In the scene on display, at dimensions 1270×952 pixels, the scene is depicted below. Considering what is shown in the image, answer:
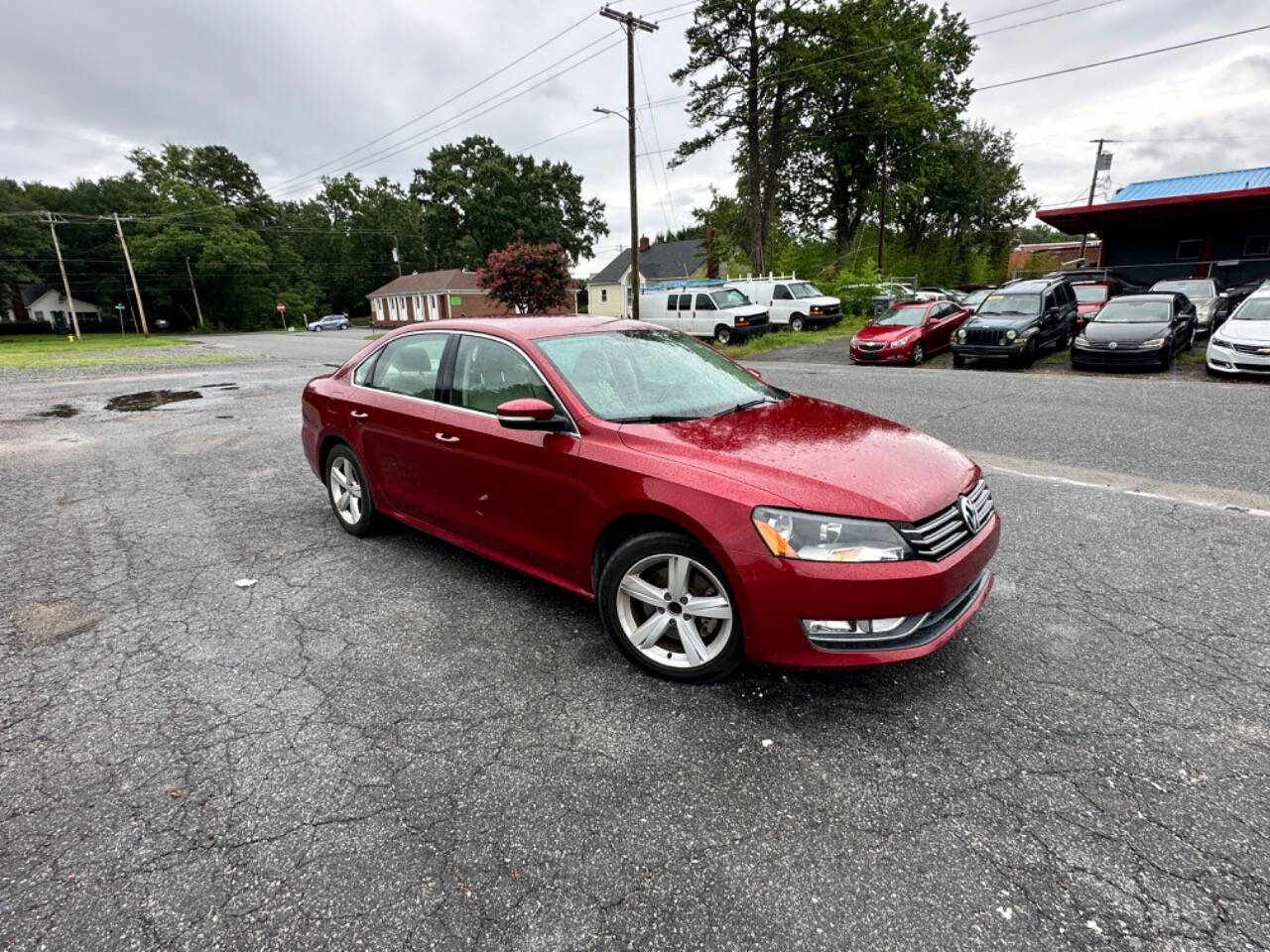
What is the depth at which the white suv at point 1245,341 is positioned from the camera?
37.5 ft

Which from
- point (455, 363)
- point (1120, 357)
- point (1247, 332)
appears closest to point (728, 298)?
point (1120, 357)

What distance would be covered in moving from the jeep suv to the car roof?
42.0 ft

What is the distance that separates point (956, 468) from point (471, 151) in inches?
2776

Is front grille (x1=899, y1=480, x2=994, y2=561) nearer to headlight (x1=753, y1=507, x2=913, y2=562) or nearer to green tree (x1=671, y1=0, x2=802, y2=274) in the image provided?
headlight (x1=753, y1=507, x2=913, y2=562)

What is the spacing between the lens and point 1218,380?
11820 millimetres

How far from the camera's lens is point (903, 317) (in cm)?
1712

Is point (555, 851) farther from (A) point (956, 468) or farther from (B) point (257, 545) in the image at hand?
(B) point (257, 545)

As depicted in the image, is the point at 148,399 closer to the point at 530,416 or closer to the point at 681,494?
the point at 530,416

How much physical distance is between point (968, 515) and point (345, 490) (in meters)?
4.09

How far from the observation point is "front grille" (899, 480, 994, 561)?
250cm

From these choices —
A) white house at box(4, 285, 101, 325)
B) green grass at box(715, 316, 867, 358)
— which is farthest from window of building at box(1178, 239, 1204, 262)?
white house at box(4, 285, 101, 325)

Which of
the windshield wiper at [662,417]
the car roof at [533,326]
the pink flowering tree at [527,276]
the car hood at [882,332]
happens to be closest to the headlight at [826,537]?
the windshield wiper at [662,417]

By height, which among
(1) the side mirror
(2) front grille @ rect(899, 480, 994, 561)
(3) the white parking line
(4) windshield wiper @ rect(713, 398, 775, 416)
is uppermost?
(1) the side mirror

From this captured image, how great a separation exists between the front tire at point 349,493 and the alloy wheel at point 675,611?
7.99ft
